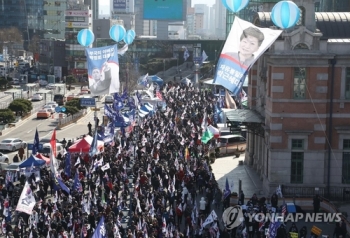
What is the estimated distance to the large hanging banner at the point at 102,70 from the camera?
132 ft

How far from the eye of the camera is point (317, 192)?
1433 inches

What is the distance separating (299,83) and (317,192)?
5.45 meters

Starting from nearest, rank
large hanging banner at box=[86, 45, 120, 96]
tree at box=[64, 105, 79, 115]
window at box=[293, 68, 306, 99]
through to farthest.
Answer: window at box=[293, 68, 306, 99], large hanging banner at box=[86, 45, 120, 96], tree at box=[64, 105, 79, 115]

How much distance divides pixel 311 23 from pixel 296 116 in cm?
509

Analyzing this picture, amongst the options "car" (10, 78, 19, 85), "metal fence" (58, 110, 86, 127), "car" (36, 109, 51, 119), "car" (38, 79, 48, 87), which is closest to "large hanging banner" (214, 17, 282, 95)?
"metal fence" (58, 110, 86, 127)

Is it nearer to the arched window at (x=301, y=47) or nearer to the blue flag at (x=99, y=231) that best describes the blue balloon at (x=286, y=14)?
the arched window at (x=301, y=47)

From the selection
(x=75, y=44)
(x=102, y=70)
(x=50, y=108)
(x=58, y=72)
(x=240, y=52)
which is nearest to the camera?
(x=240, y=52)

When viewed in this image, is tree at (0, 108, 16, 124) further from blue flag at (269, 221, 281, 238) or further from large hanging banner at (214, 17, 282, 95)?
blue flag at (269, 221, 281, 238)

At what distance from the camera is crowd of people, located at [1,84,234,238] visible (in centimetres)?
2867

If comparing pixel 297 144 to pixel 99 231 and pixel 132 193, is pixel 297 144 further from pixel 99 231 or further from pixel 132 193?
pixel 99 231

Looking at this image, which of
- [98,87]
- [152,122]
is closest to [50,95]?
[152,122]

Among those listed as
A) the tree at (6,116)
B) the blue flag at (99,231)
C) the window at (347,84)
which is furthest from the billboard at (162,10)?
the blue flag at (99,231)

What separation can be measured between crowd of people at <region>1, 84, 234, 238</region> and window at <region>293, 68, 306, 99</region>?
608 centimetres

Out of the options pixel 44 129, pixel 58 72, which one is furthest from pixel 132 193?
pixel 58 72
